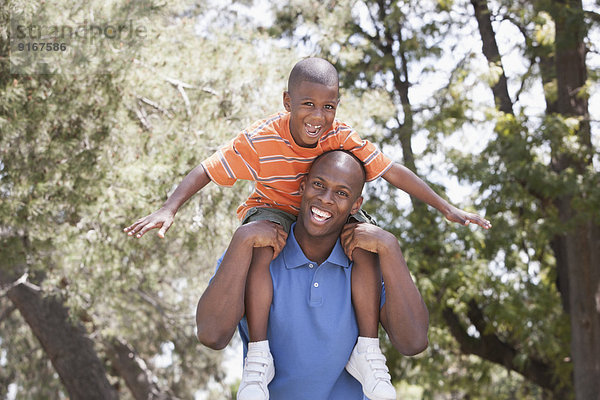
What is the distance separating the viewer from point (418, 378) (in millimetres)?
10594

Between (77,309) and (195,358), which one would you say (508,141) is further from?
(195,358)

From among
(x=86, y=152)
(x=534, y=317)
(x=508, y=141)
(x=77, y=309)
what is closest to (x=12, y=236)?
(x=77, y=309)

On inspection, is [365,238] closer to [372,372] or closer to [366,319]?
[366,319]

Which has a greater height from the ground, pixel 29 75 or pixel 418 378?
pixel 29 75

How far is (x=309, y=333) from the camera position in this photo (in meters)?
2.99

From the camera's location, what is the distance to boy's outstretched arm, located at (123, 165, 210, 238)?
2.72 m

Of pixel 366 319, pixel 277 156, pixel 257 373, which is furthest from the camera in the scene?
pixel 277 156

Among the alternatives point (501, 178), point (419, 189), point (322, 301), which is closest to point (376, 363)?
point (322, 301)

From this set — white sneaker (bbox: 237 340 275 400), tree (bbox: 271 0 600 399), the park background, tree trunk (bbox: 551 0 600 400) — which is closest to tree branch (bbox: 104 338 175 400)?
the park background

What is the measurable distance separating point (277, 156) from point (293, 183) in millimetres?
142

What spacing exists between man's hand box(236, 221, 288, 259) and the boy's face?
387mm

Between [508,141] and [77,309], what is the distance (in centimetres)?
508

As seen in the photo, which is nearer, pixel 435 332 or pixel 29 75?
pixel 29 75

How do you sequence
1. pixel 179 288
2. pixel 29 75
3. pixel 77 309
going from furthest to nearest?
pixel 179 288, pixel 77 309, pixel 29 75
